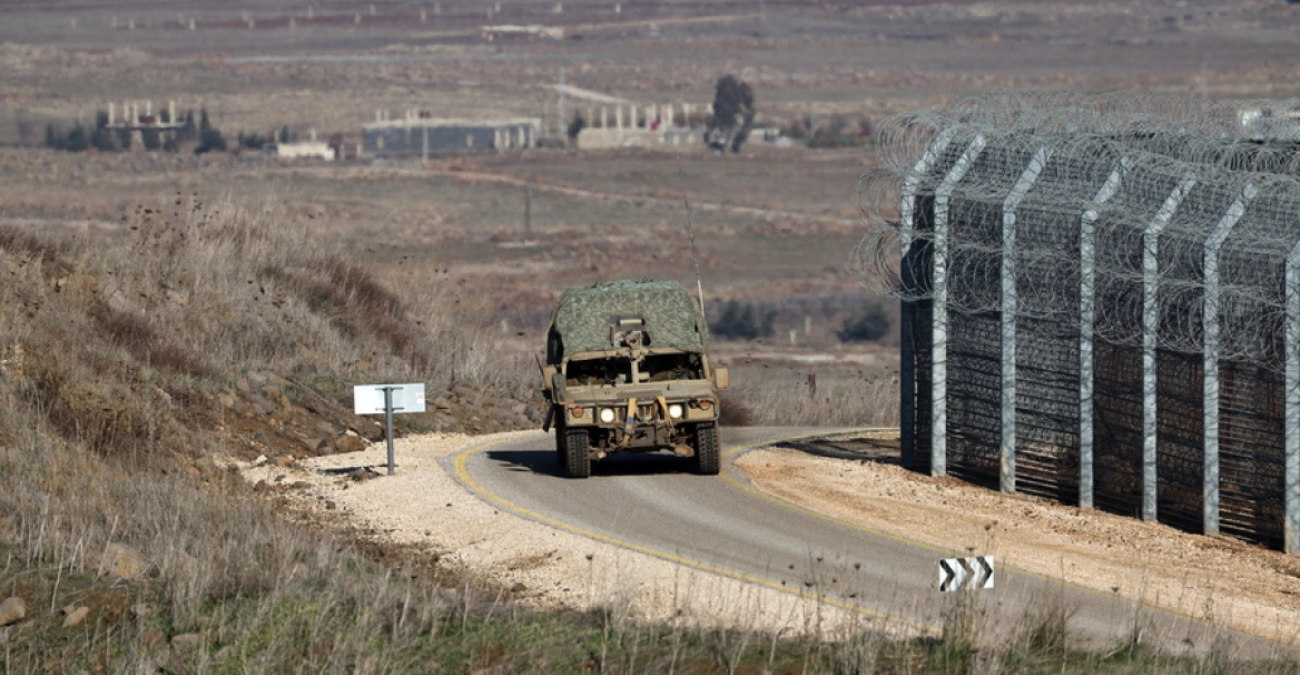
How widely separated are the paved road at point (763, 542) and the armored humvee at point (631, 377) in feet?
1.70

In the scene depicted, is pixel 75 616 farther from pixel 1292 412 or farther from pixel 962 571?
pixel 1292 412

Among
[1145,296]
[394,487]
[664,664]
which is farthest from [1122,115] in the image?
[664,664]

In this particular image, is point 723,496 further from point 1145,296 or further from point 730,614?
point 730,614

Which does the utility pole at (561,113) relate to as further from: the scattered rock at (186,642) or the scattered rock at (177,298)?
the scattered rock at (186,642)

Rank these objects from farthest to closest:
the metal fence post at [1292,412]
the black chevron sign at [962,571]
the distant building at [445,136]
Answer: the distant building at [445,136] → the metal fence post at [1292,412] → the black chevron sign at [962,571]

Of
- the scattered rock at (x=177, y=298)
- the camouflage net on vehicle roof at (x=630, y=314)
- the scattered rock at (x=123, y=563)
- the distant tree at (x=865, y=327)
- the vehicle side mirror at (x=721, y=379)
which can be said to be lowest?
the distant tree at (x=865, y=327)

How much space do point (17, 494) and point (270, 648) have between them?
19.2 ft

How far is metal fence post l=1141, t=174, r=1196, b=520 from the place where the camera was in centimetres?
2312

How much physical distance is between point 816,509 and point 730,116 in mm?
115844

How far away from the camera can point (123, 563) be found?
60.4 feet

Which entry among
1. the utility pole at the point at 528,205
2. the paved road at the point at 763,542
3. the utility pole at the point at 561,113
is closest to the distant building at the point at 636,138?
the utility pole at the point at 561,113

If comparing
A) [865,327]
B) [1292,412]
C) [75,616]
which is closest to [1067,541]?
[1292,412]

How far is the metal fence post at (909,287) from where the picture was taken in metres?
27.1

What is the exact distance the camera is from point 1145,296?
23344mm
